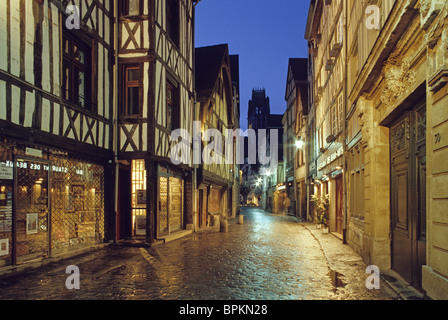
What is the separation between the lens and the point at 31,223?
739cm

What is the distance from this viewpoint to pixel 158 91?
11.6 m

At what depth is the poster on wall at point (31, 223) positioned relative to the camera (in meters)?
7.29

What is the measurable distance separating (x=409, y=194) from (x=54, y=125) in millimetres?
7286

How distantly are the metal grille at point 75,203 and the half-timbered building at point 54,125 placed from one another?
2 centimetres

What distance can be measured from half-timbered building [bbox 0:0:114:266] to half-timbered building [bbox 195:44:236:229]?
6542 millimetres

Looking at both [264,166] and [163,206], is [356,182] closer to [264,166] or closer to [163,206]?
[163,206]

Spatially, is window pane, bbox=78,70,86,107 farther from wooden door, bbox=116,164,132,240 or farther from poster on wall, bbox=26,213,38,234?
poster on wall, bbox=26,213,38,234

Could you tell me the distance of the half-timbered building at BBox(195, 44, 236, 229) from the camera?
16875 mm

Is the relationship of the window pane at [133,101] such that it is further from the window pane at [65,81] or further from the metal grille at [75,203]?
the window pane at [65,81]

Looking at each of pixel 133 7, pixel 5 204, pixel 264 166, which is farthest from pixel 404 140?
pixel 264 166

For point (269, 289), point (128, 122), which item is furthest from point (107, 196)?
point (269, 289)

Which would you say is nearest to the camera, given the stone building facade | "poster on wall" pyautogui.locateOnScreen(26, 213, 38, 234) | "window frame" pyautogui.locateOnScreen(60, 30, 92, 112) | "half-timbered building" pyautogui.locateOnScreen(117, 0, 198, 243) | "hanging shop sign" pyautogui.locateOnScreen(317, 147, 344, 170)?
the stone building facade

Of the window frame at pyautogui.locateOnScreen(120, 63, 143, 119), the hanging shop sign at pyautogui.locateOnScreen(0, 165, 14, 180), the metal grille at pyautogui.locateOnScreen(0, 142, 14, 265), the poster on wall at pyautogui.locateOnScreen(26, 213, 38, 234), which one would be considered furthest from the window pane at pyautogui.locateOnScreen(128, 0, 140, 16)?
the poster on wall at pyautogui.locateOnScreen(26, 213, 38, 234)
